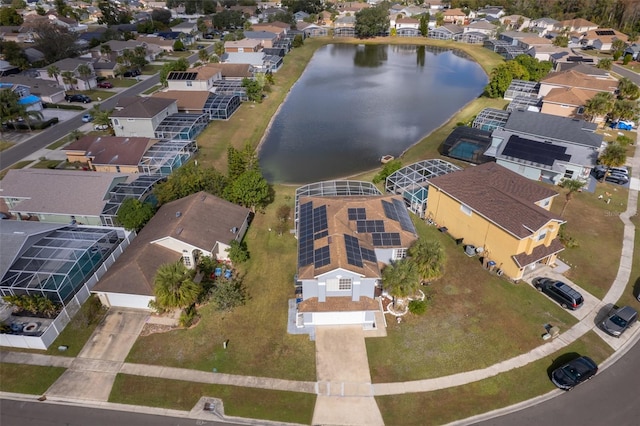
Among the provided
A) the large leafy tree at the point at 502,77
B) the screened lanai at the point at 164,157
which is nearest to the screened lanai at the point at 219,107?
the screened lanai at the point at 164,157

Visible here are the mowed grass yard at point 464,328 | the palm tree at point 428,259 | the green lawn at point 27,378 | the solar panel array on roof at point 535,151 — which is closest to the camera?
the green lawn at point 27,378

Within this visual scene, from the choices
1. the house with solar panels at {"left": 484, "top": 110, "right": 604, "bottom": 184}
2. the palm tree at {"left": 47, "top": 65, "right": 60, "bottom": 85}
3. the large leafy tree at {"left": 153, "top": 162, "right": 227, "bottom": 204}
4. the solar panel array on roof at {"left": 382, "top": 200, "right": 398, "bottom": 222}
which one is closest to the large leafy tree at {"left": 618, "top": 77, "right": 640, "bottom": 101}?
the house with solar panels at {"left": 484, "top": 110, "right": 604, "bottom": 184}

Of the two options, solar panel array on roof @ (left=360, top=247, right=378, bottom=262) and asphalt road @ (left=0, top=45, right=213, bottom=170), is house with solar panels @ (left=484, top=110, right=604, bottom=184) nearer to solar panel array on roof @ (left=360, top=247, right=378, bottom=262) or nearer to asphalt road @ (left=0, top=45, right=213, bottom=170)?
solar panel array on roof @ (left=360, top=247, right=378, bottom=262)

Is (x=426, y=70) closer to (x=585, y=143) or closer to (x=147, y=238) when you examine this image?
(x=585, y=143)

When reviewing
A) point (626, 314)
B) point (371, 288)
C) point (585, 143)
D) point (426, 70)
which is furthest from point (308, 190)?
point (426, 70)

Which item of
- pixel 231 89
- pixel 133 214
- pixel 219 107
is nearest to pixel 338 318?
pixel 133 214

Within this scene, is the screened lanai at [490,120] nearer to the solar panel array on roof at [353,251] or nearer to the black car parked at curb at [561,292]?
the black car parked at curb at [561,292]
